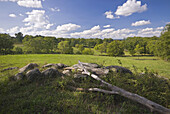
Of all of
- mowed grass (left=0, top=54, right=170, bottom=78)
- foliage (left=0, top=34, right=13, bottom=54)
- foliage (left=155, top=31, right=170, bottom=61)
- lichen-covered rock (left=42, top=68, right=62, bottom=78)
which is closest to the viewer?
lichen-covered rock (left=42, top=68, right=62, bottom=78)

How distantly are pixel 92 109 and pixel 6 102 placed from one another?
16.5ft

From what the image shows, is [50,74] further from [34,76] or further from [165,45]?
[165,45]

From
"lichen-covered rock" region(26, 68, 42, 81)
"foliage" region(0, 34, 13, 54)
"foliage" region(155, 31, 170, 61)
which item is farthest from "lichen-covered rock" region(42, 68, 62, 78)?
"foliage" region(0, 34, 13, 54)

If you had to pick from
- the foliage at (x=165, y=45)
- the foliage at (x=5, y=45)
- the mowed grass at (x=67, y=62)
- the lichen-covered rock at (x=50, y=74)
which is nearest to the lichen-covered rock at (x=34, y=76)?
the lichen-covered rock at (x=50, y=74)

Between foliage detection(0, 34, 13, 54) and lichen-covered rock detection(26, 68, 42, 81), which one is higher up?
foliage detection(0, 34, 13, 54)

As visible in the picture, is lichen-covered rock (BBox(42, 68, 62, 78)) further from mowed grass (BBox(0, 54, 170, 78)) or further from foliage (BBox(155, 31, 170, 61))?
foliage (BBox(155, 31, 170, 61))

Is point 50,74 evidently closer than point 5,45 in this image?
Yes

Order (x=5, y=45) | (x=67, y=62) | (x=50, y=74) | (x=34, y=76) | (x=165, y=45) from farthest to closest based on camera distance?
(x=5, y=45) < (x=165, y=45) < (x=67, y=62) < (x=50, y=74) < (x=34, y=76)

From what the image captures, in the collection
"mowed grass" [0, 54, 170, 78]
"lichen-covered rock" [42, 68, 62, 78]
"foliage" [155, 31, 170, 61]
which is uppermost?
"foliage" [155, 31, 170, 61]

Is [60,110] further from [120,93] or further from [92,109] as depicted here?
[120,93]

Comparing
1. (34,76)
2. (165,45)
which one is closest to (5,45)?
(34,76)

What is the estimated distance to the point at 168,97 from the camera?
468cm

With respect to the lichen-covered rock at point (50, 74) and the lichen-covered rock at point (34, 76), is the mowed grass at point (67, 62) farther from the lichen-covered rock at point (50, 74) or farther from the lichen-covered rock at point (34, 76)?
the lichen-covered rock at point (34, 76)

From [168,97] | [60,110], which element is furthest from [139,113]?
[60,110]
